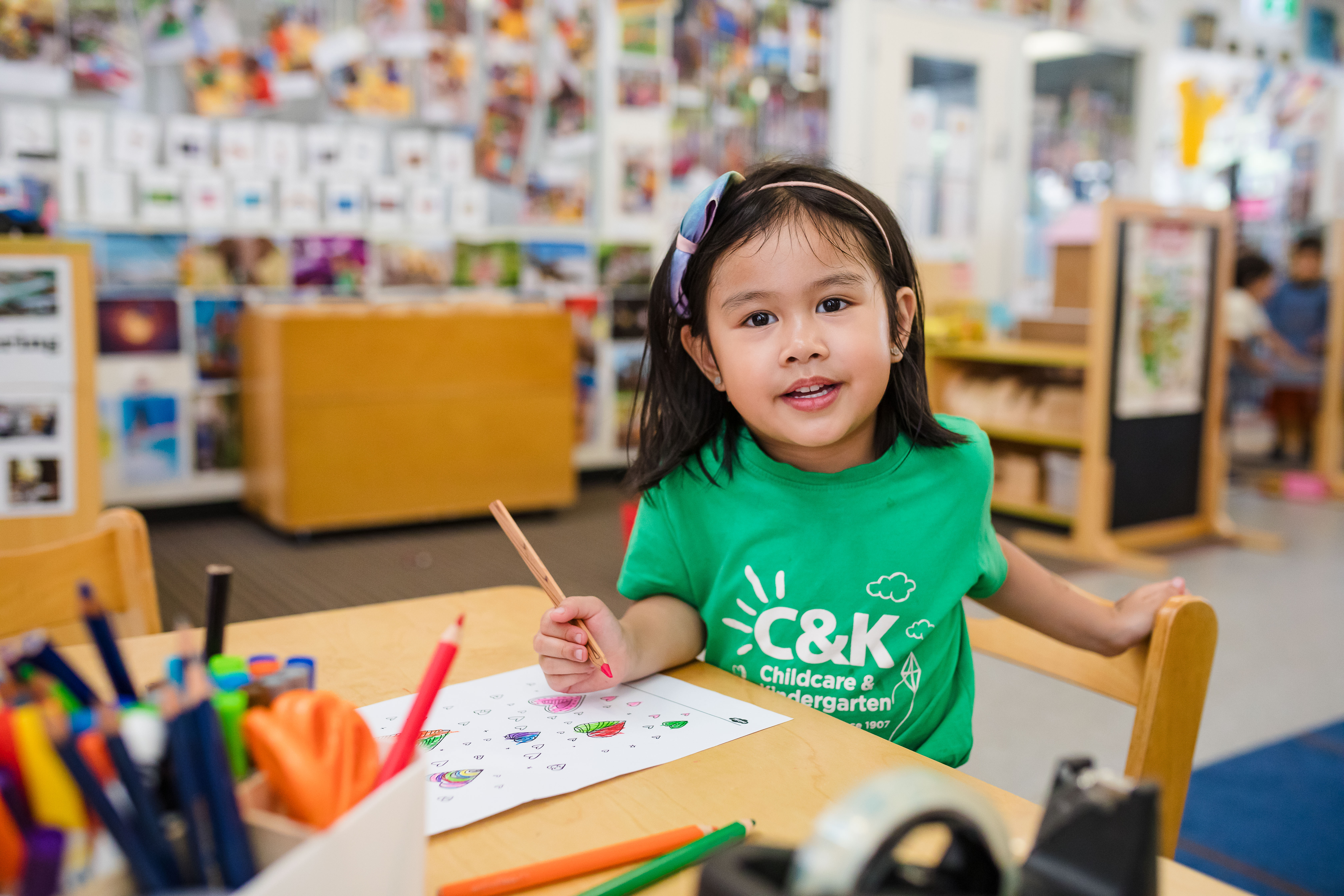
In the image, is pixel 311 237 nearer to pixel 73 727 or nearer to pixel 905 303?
pixel 905 303

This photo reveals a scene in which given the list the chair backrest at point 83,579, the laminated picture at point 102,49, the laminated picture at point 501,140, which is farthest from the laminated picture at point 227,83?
the chair backrest at point 83,579

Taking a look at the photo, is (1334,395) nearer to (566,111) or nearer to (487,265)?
(566,111)

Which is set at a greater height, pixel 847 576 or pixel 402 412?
pixel 847 576

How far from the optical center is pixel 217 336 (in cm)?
423

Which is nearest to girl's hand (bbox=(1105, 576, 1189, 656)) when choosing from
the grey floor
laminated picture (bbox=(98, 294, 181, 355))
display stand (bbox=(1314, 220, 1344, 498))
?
the grey floor

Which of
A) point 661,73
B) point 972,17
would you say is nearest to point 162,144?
point 661,73

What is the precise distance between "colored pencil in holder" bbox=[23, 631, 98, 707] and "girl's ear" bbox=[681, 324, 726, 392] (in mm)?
692

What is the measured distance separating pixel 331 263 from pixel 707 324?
3.72 meters

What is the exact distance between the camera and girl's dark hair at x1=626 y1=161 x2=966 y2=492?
3.23ft

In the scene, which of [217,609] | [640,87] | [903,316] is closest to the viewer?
[217,609]

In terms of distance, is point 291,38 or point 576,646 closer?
point 576,646

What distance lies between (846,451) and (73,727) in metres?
0.76

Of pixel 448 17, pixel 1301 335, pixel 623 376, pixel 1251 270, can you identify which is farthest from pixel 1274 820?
pixel 1251 270

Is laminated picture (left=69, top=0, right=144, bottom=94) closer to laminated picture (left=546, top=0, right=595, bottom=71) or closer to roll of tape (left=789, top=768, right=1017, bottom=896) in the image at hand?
laminated picture (left=546, top=0, right=595, bottom=71)
